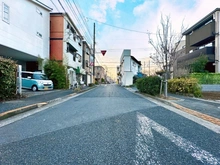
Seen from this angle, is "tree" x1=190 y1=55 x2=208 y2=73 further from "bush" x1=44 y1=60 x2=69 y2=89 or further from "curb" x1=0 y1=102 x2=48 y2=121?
"curb" x1=0 y1=102 x2=48 y2=121

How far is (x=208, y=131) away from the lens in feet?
13.6

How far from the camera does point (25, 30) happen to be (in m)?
15.7

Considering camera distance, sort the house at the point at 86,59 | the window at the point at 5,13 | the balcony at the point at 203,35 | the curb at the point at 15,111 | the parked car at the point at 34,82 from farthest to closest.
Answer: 1. the house at the point at 86,59
2. the balcony at the point at 203,35
3. the parked car at the point at 34,82
4. the window at the point at 5,13
5. the curb at the point at 15,111

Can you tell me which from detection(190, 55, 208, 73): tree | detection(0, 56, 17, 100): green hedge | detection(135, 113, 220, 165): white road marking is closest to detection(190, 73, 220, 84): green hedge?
detection(190, 55, 208, 73): tree

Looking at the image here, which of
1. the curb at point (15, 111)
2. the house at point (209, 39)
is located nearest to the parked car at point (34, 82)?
the curb at point (15, 111)

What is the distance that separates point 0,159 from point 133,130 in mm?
2631

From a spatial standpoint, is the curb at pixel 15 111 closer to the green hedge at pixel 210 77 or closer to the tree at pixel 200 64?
the green hedge at pixel 210 77

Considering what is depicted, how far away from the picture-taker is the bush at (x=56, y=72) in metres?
18.7

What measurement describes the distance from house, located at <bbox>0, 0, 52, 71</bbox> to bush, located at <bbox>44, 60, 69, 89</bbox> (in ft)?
2.93

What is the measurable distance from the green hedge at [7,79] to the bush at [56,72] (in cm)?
979

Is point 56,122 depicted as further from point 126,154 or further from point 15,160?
point 126,154

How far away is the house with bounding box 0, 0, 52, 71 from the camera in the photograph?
1322cm

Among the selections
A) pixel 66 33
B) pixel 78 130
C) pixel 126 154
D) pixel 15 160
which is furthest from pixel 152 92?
pixel 66 33

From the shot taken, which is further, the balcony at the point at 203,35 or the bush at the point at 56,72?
the balcony at the point at 203,35
